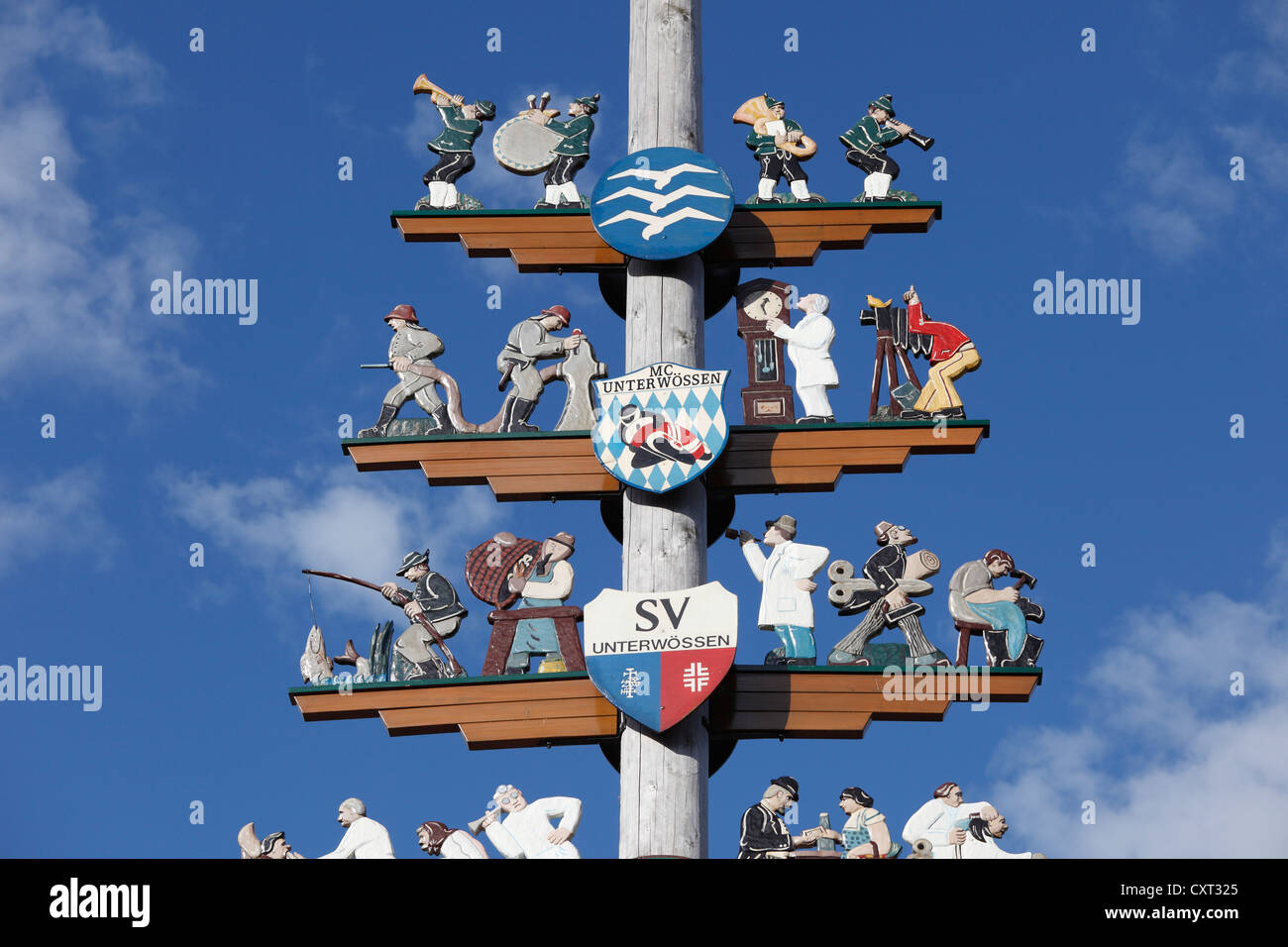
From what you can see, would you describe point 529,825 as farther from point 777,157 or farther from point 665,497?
point 777,157

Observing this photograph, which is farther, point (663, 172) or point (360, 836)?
point (663, 172)

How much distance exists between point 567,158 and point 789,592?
151 inches

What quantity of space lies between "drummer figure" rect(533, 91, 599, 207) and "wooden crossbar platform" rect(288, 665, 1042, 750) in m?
3.77

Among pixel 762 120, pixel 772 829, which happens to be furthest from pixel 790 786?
pixel 762 120

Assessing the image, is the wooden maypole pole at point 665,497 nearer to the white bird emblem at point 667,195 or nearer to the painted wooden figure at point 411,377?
the white bird emblem at point 667,195

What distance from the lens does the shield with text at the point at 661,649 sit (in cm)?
1571

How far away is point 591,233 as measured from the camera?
57.8ft

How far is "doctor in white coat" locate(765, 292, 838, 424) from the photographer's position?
1711cm

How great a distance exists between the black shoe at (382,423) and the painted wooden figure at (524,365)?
79 cm

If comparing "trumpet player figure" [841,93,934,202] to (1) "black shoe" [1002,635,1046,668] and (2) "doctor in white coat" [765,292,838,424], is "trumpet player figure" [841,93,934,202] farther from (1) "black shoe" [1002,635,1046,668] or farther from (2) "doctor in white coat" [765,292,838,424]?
(1) "black shoe" [1002,635,1046,668]

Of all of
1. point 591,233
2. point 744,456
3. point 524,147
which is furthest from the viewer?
point 524,147

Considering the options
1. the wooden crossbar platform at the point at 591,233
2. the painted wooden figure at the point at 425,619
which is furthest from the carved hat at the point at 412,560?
the wooden crossbar platform at the point at 591,233
